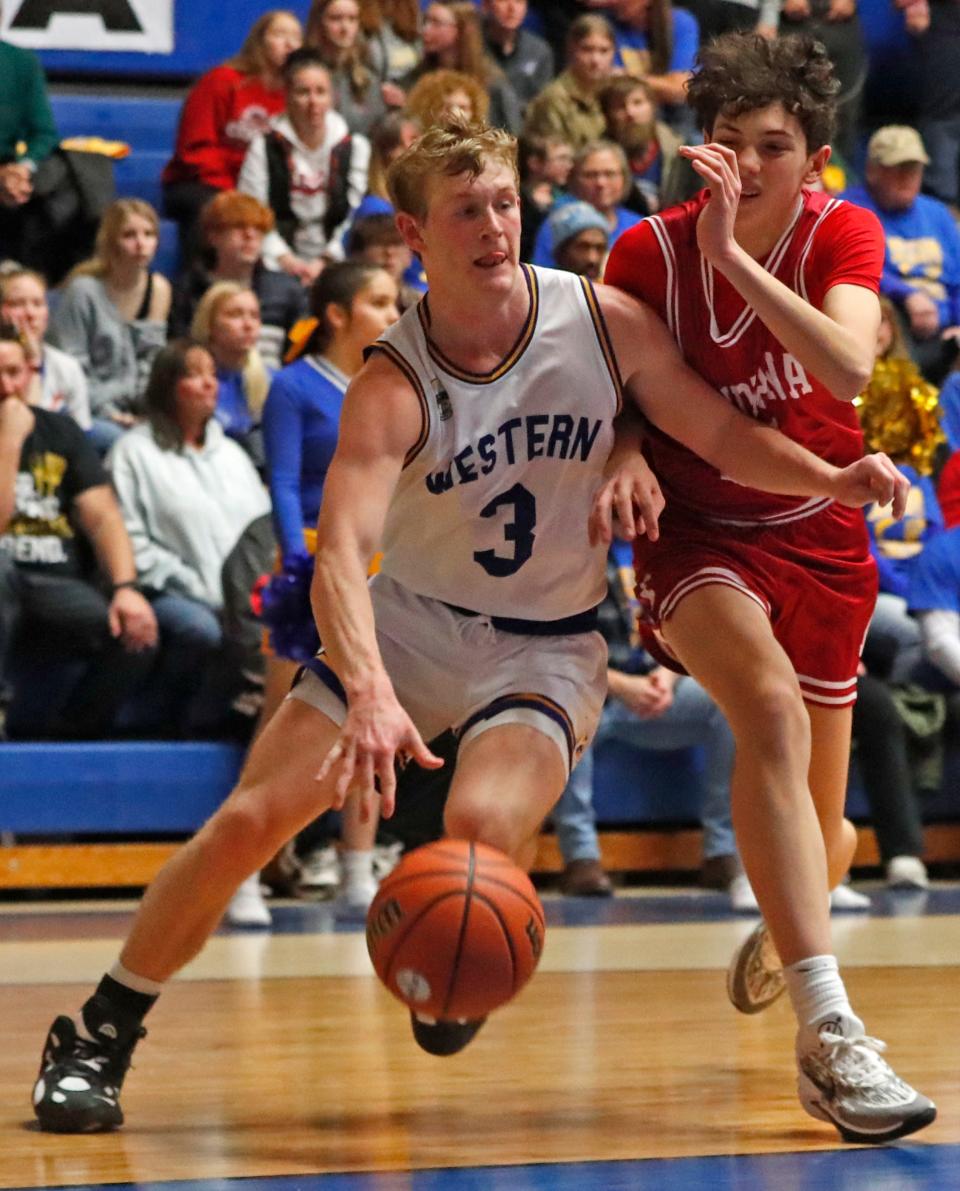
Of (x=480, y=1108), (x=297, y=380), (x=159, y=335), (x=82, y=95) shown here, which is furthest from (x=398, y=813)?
(x=82, y=95)

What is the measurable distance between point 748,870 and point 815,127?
1367 mm

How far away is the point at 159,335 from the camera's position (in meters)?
8.58

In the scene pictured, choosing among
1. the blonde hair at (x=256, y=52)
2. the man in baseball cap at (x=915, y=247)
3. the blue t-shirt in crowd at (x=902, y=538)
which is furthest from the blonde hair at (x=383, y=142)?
the blue t-shirt in crowd at (x=902, y=538)

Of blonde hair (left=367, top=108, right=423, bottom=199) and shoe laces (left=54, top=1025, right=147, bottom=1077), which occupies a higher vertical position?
shoe laces (left=54, top=1025, right=147, bottom=1077)

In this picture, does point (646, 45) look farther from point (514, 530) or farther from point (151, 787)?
point (514, 530)

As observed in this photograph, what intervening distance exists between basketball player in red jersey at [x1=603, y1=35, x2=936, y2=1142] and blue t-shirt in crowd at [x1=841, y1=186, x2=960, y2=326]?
6.18 metres

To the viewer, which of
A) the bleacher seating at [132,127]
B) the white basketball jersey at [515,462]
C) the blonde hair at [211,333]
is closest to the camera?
the white basketball jersey at [515,462]

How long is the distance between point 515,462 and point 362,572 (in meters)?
0.41

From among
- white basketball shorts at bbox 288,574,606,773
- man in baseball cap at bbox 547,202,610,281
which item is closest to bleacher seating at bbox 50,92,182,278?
man in baseball cap at bbox 547,202,610,281

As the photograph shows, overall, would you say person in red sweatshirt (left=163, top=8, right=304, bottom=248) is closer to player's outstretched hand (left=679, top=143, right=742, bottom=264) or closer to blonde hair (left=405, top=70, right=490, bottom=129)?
blonde hair (left=405, top=70, right=490, bottom=129)

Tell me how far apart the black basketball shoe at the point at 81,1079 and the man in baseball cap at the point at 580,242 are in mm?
5114

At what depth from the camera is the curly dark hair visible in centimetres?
372

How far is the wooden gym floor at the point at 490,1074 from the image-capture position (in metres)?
3.19

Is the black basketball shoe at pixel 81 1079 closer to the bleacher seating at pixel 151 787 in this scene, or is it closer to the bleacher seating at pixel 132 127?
the bleacher seating at pixel 151 787
